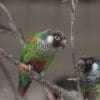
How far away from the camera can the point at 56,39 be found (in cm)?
222

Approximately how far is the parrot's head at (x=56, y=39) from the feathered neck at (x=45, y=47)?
27 millimetres

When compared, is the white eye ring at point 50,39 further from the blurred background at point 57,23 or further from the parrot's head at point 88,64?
the blurred background at point 57,23

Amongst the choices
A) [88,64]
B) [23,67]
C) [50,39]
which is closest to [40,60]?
[50,39]

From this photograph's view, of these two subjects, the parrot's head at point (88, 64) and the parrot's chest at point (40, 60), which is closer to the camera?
the parrot's head at point (88, 64)

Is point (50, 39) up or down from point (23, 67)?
down

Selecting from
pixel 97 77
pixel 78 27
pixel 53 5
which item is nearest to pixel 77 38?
pixel 78 27

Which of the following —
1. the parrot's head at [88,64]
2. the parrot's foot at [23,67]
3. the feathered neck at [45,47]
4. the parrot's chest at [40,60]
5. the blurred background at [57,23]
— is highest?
the parrot's foot at [23,67]

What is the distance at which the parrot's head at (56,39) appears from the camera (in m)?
2.16

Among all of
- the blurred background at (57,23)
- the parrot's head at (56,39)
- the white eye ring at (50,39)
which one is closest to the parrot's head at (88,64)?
the parrot's head at (56,39)

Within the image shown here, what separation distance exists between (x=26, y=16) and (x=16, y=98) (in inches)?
73.9

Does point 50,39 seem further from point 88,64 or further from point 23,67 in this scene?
point 23,67

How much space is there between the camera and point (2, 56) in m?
1.71

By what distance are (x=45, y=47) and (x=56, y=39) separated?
20cm

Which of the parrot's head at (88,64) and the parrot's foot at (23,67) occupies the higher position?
the parrot's foot at (23,67)
